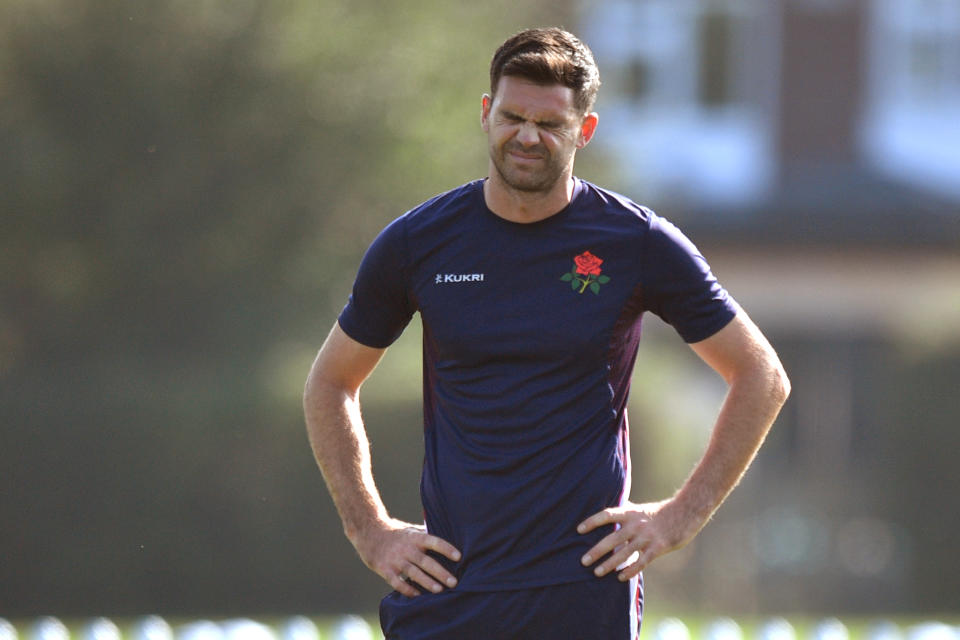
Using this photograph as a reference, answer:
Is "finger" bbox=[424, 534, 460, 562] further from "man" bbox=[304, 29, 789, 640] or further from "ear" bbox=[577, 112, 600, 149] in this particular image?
"ear" bbox=[577, 112, 600, 149]

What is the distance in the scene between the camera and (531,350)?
3.79 m

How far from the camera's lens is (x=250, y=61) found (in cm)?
1191

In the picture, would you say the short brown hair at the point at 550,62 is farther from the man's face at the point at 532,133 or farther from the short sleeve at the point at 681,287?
the short sleeve at the point at 681,287

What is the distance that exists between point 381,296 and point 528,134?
0.61 metres

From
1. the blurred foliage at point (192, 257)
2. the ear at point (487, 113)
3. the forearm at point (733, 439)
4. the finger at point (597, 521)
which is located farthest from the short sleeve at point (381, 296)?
the blurred foliage at point (192, 257)

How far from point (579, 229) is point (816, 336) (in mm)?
16409

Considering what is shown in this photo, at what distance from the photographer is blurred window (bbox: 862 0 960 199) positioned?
22656mm

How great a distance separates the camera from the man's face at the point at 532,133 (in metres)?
3.80

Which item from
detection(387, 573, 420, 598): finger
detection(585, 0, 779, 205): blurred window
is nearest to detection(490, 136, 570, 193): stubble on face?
detection(387, 573, 420, 598): finger

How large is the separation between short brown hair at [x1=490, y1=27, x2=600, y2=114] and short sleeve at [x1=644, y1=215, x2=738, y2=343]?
39 centimetres

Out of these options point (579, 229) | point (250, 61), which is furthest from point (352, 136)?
point (579, 229)

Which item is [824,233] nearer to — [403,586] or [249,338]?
[249,338]

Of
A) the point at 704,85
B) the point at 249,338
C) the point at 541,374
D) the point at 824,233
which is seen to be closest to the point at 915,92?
the point at 704,85

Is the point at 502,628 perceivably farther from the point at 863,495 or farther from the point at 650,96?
the point at 650,96
